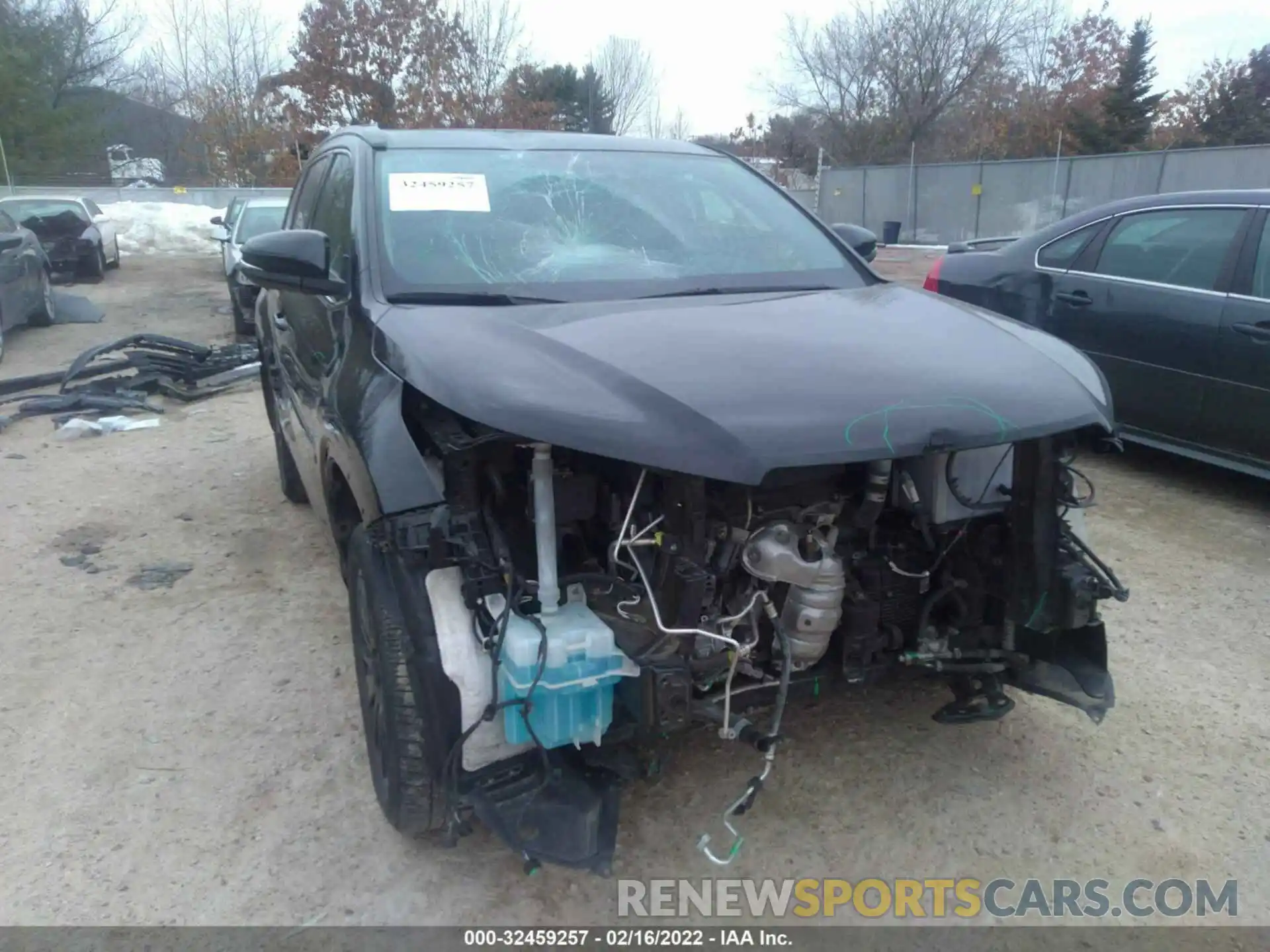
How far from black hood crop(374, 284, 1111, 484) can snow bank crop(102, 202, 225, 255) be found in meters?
Answer: 23.7

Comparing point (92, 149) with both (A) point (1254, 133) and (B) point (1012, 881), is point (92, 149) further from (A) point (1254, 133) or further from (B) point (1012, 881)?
(A) point (1254, 133)

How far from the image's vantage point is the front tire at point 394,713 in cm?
229

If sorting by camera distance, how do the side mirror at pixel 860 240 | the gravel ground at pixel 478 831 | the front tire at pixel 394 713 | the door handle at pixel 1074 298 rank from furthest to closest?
1. the door handle at pixel 1074 298
2. the side mirror at pixel 860 240
3. the gravel ground at pixel 478 831
4. the front tire at pixel 394 713

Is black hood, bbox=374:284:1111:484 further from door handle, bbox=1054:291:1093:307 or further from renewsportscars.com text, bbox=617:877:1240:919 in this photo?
door handle, bbox=1054:291:1093:307

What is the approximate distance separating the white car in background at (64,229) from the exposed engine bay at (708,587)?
16.4 meters

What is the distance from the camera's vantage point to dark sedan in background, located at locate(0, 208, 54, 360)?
10086mm

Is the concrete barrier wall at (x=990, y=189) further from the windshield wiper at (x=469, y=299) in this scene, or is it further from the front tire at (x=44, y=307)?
the windshield wiper at (x=469, y=299)

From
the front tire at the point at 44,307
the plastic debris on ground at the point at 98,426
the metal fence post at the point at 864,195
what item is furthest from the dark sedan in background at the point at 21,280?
the metal fence post at the point at 864,195

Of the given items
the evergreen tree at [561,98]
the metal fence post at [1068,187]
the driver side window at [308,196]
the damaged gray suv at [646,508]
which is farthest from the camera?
the evergreen tree at [561,98]

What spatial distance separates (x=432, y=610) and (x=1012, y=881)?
63.4 inches

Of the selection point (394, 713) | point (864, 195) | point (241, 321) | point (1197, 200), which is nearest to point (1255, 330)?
point (1197, 200)

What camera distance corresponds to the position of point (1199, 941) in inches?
90.0

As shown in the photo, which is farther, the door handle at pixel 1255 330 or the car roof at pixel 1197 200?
the car roof at pixel 1197 200

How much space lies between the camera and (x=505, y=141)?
3.55 m
